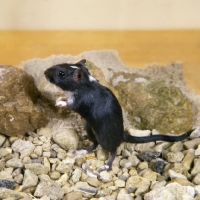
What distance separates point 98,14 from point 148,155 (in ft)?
5.23

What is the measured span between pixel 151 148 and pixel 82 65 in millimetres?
894

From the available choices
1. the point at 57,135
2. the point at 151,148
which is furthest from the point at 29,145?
the point at 151,148

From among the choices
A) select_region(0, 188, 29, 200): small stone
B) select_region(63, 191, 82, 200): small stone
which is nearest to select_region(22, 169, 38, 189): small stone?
select_region(0, 188, 29, 200): small stone

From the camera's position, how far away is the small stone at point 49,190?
239 cm

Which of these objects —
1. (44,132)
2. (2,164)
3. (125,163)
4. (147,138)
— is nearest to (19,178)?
(2,164)

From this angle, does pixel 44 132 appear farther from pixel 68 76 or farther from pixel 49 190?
pixel 49 190

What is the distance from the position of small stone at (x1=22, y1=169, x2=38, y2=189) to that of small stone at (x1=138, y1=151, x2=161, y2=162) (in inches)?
34.0

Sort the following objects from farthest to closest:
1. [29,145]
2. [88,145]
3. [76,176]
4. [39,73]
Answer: [39,73] < [88,145] < [29,145] < [76,176]

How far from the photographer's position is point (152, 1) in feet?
11.9

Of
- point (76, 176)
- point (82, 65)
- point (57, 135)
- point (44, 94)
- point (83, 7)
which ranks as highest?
point (83, 7)

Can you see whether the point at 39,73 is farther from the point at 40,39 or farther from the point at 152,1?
the point at 152,1

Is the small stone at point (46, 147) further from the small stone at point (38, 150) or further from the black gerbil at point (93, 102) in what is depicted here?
the black gerbil at point (93, 102)

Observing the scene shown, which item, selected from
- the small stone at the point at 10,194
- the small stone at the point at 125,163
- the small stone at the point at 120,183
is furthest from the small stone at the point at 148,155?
the small stone at the point at 10,194

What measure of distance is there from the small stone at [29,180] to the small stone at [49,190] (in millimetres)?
61
